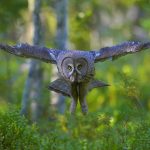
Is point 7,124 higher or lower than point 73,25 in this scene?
lower

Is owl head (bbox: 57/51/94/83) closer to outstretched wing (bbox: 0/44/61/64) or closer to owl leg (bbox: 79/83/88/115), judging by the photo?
owl leg (bbox: 79/83/88/115)

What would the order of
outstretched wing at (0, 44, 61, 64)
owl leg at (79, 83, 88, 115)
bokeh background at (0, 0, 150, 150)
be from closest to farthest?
owl leg at (79, 83, 88, 115) < outstretched wing at (0, 44, 61, 64) < bokeh background at (0, 0, 150, 150)

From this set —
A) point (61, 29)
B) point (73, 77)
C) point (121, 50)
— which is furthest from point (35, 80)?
point (73, 77)

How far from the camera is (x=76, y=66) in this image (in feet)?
33.4

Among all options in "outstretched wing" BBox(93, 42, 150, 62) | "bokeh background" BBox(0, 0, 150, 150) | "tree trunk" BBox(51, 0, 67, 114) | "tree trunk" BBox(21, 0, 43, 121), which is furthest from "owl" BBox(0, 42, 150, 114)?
"tree trunk" BBox(51, 0, 67, 114)

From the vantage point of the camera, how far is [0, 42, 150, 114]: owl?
10289 millimetres

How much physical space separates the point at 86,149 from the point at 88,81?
5.14ft

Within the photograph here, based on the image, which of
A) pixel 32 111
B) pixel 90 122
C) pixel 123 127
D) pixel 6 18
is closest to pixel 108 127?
pixel 123 127

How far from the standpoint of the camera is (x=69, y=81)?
10445 millimetres

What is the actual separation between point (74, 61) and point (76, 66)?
9cm

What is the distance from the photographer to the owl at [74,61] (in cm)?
1029

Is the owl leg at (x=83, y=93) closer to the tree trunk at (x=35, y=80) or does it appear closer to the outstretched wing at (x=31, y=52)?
the outstretched wing at (x=31, y=52)

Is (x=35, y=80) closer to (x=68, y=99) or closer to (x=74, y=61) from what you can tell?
(x=68, y=99)

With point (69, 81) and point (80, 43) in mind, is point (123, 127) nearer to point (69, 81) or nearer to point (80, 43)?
point (69, 81)
